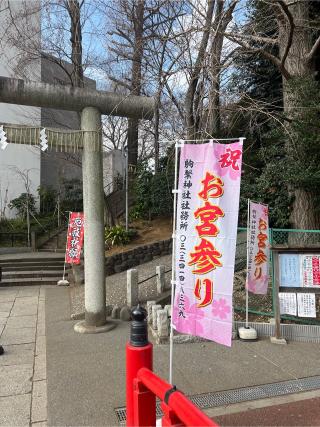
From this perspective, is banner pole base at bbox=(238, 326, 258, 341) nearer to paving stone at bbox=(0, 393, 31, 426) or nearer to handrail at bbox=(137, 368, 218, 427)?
paving stone at bbox=(0, 393, 31, 426)

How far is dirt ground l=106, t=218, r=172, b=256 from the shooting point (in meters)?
14.0

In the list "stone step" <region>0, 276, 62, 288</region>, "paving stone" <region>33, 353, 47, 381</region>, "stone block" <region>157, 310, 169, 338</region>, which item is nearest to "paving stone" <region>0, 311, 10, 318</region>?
"paving stone" <region>33, 353, 47, 381</region>

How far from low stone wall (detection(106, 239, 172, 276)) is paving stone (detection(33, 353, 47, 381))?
6.82m

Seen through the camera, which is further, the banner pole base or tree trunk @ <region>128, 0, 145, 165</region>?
tree trunk @ <region>128, 0, 145, 165</region>

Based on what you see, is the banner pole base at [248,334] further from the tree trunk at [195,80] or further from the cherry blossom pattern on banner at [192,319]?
the tree trunk at [195,80]

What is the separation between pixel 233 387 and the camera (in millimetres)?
4570

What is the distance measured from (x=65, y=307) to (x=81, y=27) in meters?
10.8

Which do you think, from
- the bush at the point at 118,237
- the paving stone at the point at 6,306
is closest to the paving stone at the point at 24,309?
the paving stone at the point at 6,306

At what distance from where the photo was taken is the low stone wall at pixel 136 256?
12672 millimetres

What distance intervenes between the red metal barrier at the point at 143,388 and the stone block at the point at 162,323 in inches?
114

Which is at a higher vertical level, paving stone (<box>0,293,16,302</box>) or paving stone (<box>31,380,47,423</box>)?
paving stone (<box>31,380,47,423</box>)

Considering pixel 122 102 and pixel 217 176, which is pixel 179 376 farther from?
pixel 122 102

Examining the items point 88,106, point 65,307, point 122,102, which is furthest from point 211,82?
point 65,307

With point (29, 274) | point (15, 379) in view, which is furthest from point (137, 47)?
point (15, 379)
